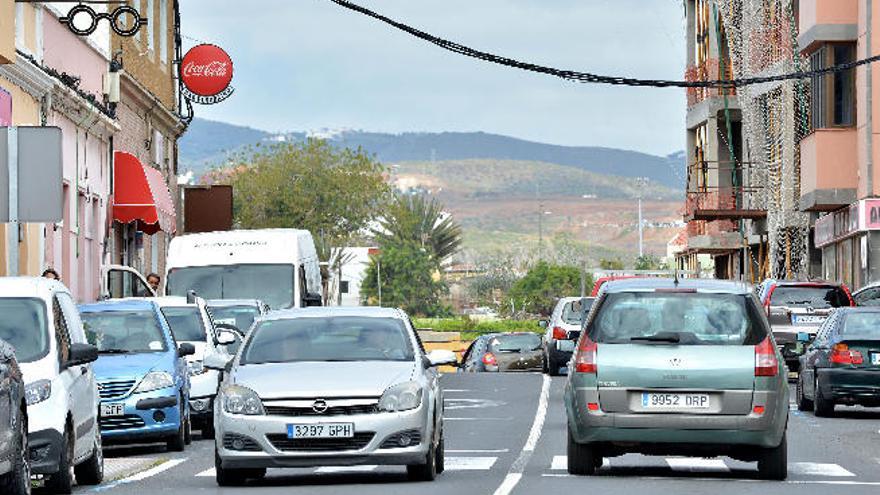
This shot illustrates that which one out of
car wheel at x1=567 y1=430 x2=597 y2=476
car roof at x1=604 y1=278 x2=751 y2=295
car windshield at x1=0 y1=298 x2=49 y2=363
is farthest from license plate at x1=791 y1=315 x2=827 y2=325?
car windshield at x1=0 y1=298 x2=49 y2=363

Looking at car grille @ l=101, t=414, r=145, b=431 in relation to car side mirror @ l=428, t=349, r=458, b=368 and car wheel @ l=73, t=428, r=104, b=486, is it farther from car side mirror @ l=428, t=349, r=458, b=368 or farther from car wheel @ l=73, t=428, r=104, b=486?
car side mirror @ l=428, t=349, r=458, b=368

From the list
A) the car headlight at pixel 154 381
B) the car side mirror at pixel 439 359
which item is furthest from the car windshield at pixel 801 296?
the car side mirror at pixel 439 359

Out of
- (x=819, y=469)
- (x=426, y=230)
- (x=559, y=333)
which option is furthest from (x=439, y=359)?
(x=426, y=230)

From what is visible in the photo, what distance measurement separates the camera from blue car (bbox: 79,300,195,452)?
2539 centimetres

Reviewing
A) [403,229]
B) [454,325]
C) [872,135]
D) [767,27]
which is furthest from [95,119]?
[403,229]

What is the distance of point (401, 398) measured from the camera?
19109 mm

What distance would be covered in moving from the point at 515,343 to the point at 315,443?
4302cm

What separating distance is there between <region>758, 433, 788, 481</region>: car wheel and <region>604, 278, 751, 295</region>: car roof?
4.29ft

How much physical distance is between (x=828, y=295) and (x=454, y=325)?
10349 cm

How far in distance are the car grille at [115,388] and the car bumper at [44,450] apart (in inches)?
286

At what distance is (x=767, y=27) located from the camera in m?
66.4

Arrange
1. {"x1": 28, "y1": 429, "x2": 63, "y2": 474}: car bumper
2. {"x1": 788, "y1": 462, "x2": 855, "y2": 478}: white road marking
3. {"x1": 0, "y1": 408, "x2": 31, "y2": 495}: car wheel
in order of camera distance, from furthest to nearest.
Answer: {"x1": 788, "y1": 462, "x2": 855, "y2": 478}: white road marking, {"x1": 28, "y1": 429, "x2": 63, "y2": 474}: car bumper, {"x1": 0, "y1": 408, "x2": 31, "y2": 495}: car wheel

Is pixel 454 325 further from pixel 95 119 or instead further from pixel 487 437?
pixel 487 437

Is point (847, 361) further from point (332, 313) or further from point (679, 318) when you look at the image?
point (332, 313)
